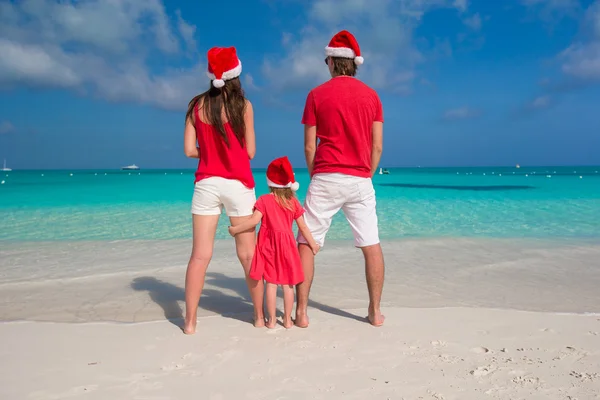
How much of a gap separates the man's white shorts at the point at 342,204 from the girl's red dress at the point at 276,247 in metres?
0.13

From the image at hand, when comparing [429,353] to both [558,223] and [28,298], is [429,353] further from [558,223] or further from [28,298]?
[558,223]

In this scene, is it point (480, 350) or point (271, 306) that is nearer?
point (480, 350)

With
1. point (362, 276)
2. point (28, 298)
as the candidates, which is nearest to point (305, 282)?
point (362, 276)

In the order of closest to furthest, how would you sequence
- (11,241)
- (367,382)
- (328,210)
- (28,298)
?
1. (367,382)
2. (328,210)
3. (28,298)
4. (11,241)

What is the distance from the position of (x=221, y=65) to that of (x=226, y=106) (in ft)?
1.00

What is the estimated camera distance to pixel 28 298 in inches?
192

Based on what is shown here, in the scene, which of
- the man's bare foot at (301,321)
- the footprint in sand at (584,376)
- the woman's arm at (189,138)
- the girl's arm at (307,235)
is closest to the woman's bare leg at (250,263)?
the man's bare foot at (301,321)

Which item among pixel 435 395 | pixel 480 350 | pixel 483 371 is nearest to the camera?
pixel 435 395

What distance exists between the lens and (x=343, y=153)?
3729 millimetres

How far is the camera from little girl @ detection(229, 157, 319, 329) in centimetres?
377

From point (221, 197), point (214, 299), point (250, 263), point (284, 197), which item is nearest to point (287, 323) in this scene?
point (250, 263)

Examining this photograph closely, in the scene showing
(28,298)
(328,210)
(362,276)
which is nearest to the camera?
(328,210)

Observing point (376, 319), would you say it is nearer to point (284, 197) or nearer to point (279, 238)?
point (279, 238)

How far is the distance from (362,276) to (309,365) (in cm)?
291
